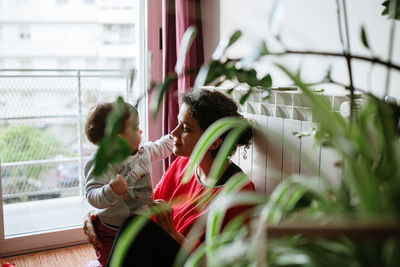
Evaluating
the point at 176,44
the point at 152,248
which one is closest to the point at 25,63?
the point at 176,44

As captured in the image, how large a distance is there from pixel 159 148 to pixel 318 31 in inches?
36.9

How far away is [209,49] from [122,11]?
49.1 inches

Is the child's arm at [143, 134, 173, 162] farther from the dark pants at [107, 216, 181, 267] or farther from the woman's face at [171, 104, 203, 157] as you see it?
the dark pants at [107, 216, 181, 267]

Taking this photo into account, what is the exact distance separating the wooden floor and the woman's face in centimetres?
114

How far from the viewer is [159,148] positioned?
6.72 feet

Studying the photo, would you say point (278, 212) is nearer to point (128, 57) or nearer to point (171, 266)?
point (171, 266)

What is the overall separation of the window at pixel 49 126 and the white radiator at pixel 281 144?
2.09 meters

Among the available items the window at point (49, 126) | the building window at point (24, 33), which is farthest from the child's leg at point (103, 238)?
the building window at point (24, 33)

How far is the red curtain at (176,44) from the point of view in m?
2.26

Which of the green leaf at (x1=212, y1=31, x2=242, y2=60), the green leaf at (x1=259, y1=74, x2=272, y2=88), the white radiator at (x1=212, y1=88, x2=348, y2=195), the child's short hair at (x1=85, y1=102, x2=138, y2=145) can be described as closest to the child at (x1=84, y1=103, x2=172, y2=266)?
the child's short hair at (x1=85, y1=102, x2=138, y2=145)

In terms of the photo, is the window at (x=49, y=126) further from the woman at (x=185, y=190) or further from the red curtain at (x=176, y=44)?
the woman at (x=185, y=190)

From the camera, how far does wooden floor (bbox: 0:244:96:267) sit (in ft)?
7.84

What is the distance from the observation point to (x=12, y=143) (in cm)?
376

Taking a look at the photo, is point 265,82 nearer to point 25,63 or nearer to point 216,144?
point 216,144
